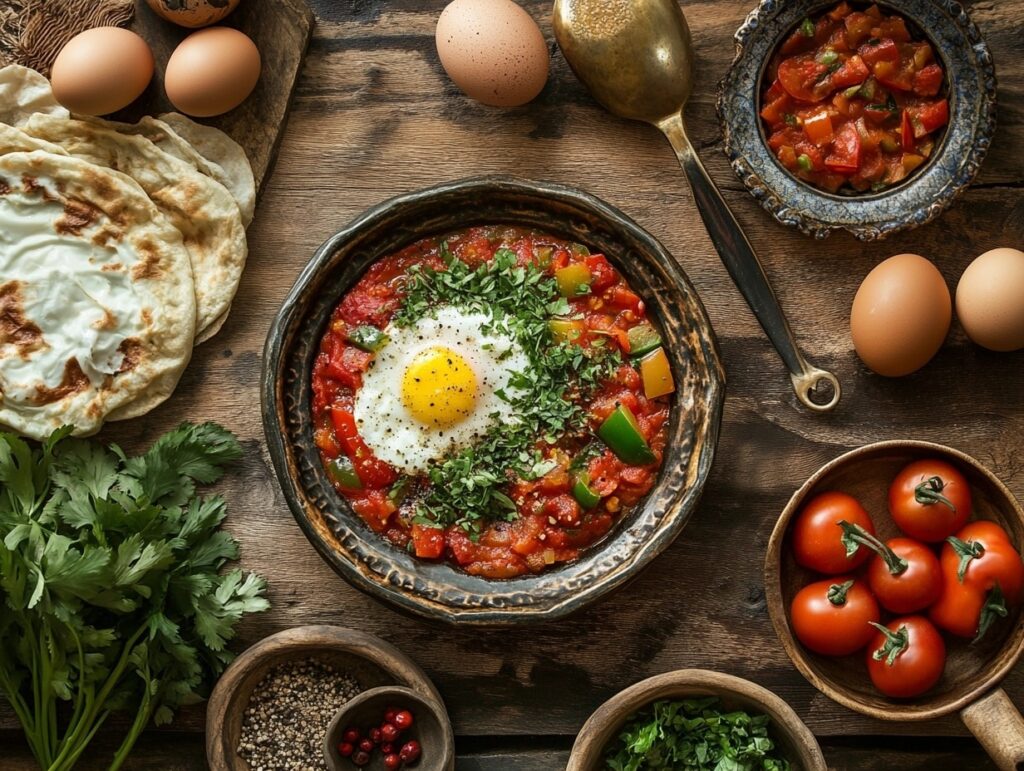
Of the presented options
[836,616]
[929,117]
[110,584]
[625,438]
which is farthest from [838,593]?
[110,584]

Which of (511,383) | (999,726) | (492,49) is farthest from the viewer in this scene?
(511,383)

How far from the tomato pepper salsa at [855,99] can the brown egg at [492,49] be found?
0.89 m

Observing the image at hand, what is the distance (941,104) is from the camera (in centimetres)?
354

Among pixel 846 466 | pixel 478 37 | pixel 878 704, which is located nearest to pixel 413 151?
pixel 478 37

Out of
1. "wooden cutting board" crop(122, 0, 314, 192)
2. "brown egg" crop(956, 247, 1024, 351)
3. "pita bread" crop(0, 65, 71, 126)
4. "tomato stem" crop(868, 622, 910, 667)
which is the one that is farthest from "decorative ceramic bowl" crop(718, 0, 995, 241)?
"pita bread" crop(0, 65, 71, 126)

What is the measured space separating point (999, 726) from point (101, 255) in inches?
143

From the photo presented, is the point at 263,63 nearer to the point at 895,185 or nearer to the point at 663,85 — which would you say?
the point at 663,85

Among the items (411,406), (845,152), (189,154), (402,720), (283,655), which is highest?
(845,152)

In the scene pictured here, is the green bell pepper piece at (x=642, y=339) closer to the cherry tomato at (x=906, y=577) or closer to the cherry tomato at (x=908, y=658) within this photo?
the cherry tomato at (x=906, y=577)

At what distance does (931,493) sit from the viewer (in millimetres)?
3396

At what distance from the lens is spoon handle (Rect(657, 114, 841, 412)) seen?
142 inches

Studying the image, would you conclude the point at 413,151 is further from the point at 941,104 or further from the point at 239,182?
the point at 941,104

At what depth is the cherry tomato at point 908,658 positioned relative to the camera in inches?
135

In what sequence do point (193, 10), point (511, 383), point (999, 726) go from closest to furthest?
point (999, 726) → point (193, 10) → point (511, 383)
